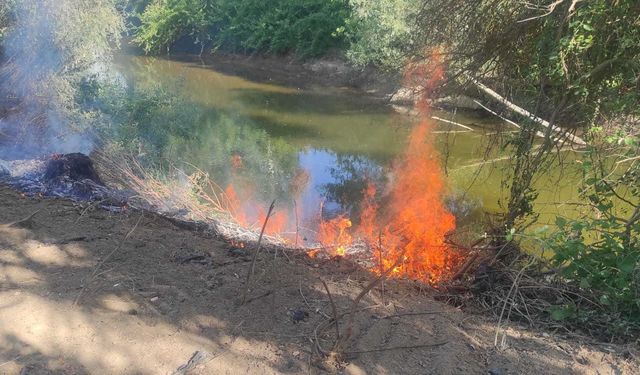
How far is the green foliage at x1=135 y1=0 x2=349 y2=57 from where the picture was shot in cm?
3059

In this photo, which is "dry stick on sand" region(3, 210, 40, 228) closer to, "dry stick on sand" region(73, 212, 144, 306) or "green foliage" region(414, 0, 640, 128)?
"dry stick on sand" region(73, 212, 144, 306)

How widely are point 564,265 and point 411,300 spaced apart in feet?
4.99

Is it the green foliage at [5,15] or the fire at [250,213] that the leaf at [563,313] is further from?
the green foliage at [5,15]

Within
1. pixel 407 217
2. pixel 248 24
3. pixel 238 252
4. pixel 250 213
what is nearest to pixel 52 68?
pixel 250 213

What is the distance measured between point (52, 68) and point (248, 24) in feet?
81.5

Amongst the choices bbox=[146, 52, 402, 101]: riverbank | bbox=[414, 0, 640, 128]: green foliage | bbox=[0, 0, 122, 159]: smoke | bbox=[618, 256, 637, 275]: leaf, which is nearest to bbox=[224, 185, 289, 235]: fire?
bbox=[0, 0, 122, 159]: smoke

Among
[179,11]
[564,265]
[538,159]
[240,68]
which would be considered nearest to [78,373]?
[564,265]

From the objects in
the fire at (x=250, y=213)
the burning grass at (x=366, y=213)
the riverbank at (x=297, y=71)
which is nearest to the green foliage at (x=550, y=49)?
the burning grass at (x=366, y=213)

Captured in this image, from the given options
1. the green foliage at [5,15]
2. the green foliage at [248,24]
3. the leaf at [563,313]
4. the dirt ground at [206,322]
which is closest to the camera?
the dirt ground at [206,322]

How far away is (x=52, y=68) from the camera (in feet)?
39.4

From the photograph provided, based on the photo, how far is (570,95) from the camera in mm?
4773

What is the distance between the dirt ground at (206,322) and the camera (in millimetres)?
3027

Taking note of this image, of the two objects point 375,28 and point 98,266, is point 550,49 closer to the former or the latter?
point 98,266

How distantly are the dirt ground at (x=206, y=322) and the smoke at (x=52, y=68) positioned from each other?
6332 mm
